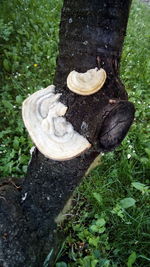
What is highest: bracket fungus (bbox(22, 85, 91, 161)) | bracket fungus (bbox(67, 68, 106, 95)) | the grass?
bracket fungus (bbox(67, 68, 106, 95))

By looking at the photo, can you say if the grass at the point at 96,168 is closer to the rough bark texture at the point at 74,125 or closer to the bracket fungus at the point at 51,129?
the rough bark texture at the point at 74,125

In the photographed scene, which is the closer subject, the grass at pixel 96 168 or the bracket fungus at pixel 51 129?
the bracket fungus at pixel 51 129

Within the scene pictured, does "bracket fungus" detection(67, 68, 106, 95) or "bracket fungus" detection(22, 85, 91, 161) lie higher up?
"bracket fungus" detection(67, 68, 106, 95)

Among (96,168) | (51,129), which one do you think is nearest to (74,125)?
(51,129)

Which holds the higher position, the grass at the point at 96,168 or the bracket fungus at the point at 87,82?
the bracket fungus at the point at 87,82

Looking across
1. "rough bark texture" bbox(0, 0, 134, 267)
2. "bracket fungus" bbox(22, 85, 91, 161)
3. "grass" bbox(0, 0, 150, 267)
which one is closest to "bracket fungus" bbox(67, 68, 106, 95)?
"rough bark texture" bbox(0, 0, 134, 267)

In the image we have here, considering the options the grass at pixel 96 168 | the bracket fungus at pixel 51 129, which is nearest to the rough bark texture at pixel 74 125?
the bracket fungus at pixel 51 129

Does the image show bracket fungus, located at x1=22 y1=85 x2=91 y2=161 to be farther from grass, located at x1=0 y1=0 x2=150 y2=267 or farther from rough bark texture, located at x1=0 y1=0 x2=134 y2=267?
grass, located at x1=0 y1=0 x2=150 y2=267

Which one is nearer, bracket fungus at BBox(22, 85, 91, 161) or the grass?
bracket fungus at BBox(22, 85, 91, 161)
